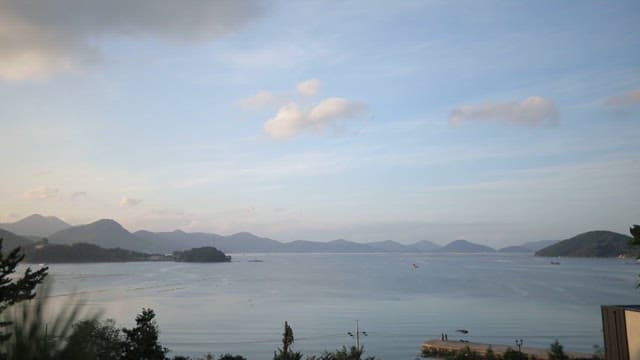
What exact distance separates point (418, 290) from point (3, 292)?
248ft

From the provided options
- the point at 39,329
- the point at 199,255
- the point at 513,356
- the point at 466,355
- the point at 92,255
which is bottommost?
the point at 466,355

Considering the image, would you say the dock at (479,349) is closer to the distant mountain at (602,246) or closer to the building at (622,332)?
the building at (622,332)

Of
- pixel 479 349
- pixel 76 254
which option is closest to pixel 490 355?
pixel 479 349

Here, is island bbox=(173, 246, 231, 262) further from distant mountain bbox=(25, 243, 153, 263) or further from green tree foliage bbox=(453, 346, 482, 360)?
green tree foliage bbox=(453, 346, 482, 360)

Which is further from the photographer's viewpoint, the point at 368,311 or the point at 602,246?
the point at 602,246

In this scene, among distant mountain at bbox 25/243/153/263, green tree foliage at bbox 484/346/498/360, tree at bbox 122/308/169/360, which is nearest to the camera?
tree at bbox 122/308/169/360

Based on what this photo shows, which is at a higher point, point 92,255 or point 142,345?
point 92,255

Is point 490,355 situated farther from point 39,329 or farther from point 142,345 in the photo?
point 39,329

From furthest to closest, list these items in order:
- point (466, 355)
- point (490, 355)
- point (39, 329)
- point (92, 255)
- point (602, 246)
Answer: point (602, 246)
point (92, 255)
point (466, 355)
point (490, 355)
point (39, 329)

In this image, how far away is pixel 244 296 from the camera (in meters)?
71.8

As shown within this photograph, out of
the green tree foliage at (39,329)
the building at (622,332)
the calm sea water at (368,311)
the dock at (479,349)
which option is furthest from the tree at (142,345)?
the dock at (479,349)

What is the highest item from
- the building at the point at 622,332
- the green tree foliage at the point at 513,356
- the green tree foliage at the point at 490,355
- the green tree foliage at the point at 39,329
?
the green tree foliage at the point at 39,329

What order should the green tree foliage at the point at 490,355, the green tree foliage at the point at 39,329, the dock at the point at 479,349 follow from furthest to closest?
the dock at the point at 479,349
the green tree foliage at the point at 490,355
the green tree foliage at the point at 39,329

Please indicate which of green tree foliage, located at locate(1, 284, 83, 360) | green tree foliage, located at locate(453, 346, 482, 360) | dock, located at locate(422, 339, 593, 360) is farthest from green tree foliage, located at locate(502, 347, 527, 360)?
green tree foliage, located at locate(1, 284, 83, 360)
